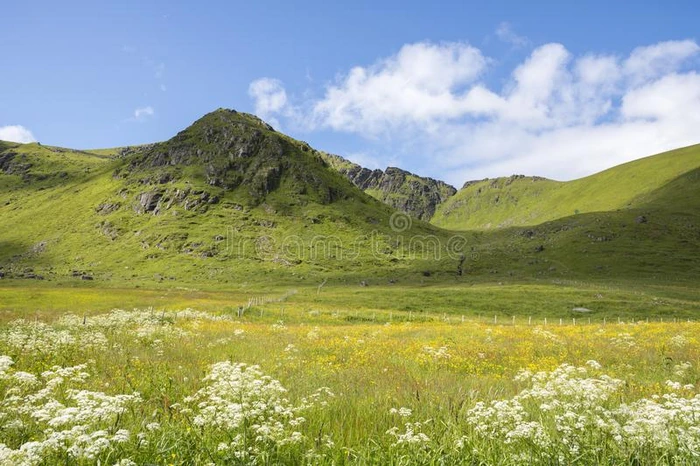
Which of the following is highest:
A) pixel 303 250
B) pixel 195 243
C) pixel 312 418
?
pixel 195 243

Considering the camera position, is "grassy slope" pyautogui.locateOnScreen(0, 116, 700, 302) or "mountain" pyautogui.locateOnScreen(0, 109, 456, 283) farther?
"mountain" pyautogui.locateOnScreen(0, 109, 456, 283)

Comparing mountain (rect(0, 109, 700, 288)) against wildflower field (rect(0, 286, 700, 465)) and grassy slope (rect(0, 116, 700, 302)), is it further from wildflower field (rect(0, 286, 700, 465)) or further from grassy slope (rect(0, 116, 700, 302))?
wildflower field (rect(0, 286, 700, 465))

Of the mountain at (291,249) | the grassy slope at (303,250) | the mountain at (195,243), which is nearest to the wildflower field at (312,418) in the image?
the grassy slope at (303,250)

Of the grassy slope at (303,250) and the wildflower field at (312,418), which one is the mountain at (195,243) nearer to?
the grassy slope at (303,250)

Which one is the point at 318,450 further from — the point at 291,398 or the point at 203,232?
the point at 203,232

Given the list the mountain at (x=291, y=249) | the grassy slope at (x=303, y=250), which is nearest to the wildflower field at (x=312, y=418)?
the grassy slope at (x=303, y=250)

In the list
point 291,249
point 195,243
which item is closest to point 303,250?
point 291,249

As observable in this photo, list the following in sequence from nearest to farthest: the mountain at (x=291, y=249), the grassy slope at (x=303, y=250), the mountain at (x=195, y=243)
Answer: the grassy slope at (x=303, y=250) → the mountain at (x=291, y=249) → the mountain at (x=195, y=243)

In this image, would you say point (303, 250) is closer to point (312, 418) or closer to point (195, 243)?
point (195, 243)

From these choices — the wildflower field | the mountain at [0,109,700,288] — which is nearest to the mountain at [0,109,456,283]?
the mountain at [0,109,700,288]

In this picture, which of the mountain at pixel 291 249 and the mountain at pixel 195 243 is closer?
the mountain at pixel 291 249

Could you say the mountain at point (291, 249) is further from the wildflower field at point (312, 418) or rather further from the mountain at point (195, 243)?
the wildflower field at point (312, 418)

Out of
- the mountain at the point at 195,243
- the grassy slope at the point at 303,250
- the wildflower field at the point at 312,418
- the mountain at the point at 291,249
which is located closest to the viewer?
the wildflower field at the point at 312,418

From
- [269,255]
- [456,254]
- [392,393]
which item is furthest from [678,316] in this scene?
[269,255]
